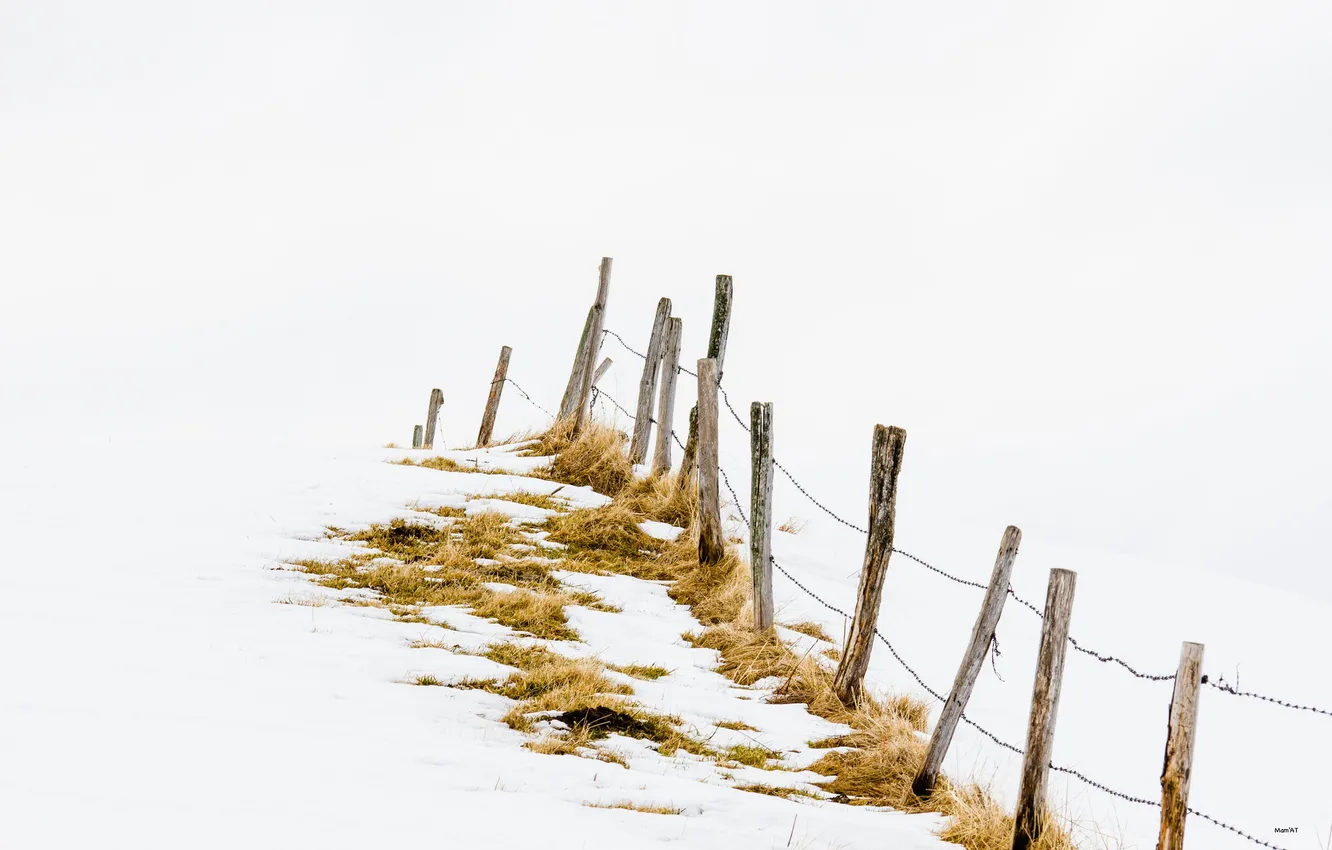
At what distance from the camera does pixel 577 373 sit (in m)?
12.4

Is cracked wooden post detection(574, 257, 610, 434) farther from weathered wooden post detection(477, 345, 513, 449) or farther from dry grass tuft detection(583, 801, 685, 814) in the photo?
dry grass tuft detection(583, 801, 685, 814)

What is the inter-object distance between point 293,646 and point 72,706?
5.09ft

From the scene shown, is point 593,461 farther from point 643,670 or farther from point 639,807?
point 639,807

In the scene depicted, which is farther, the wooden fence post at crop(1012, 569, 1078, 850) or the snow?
the wooden fence post at crop(1012, 569, 1078, 850)

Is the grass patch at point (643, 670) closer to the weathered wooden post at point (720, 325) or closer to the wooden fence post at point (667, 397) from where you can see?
the weathered wooden post at point (720, 325)

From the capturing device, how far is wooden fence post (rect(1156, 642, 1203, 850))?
13.1 ft

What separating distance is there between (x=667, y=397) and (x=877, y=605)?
489cm

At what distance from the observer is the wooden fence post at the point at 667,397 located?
1071 cm

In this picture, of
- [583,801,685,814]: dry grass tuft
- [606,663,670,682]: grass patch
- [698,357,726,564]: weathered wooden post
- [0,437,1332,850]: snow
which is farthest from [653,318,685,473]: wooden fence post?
[583,801,685,814]: dry grass tuft

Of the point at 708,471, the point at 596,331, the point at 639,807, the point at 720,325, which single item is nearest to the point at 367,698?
the point at 639,807

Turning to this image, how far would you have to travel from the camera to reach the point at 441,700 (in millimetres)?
5352

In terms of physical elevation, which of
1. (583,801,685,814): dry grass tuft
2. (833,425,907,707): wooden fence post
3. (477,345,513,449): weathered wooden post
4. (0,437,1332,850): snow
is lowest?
(583,801,685,814): dry grass tuft

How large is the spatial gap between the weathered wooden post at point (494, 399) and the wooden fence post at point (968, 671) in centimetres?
1031

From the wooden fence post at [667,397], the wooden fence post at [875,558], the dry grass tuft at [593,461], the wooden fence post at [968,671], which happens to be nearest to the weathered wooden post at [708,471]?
the wooden fence post at [667,397]
